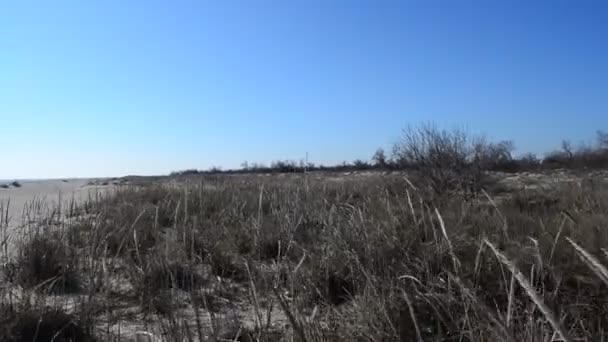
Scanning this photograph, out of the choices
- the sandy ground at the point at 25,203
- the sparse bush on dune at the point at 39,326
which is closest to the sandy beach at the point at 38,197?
the sandy ground at the point at 25,203

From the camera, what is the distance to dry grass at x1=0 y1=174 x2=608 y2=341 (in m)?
2.15

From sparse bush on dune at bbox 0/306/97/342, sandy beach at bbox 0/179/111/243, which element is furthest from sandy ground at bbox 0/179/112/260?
sparse bush on dune at bbox 0/306/97/342

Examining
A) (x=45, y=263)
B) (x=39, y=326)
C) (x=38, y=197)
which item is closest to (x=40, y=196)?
(x=38, y=197)

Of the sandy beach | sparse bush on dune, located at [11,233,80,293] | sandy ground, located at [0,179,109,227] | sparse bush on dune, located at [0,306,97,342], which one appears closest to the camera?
sparse bush on dune, located at [0,306,97,342]

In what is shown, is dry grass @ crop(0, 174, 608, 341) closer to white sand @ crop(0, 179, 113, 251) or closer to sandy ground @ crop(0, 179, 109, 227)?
white sand @ crop(0, 179, 113, 251)

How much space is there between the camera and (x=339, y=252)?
3.47 meters

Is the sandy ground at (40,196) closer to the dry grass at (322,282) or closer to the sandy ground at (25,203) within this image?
the sandy ground at (25,203)

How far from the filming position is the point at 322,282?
129 inches

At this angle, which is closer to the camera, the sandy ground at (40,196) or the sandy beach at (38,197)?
the sandy beach at (38,197)

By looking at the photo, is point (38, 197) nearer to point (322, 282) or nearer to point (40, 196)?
point (322, 282)

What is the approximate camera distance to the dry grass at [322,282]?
2146 mm

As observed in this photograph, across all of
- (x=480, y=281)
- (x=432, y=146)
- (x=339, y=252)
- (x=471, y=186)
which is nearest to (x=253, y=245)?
(x=339, y=252)

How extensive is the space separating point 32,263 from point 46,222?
0.66 meters

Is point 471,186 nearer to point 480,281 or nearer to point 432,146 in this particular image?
point 432,146
